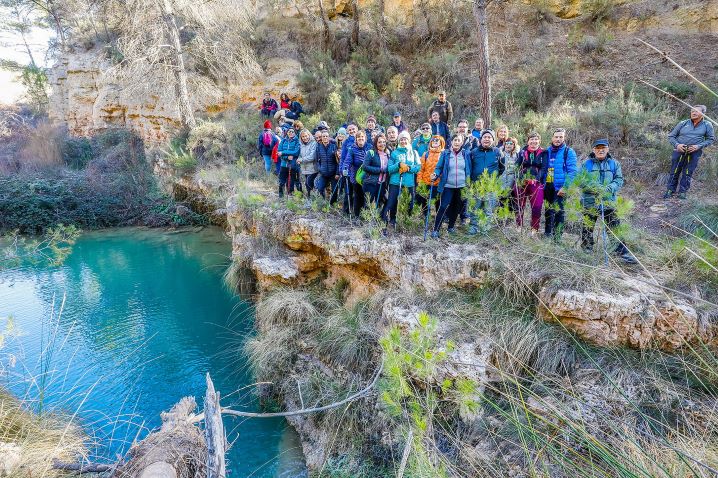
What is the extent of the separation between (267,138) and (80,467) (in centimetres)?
668

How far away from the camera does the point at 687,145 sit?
5.12m

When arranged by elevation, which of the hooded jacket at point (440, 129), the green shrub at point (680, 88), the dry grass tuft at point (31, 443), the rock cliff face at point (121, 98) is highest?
the rock cliff face at point (121, 98)

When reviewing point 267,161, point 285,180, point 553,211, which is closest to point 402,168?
point 553,211

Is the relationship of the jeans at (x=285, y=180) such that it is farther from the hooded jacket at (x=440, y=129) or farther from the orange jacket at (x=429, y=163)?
the orange jacket at (x=429, y=163)

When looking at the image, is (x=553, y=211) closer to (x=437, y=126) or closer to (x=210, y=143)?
(x=437, y=126)

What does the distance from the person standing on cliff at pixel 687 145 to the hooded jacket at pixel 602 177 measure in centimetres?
223

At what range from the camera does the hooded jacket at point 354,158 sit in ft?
16.5

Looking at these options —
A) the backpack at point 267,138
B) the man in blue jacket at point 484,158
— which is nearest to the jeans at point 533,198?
the man in blue jacket at point 484,158

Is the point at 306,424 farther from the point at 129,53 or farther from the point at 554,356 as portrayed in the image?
the point at 129,53

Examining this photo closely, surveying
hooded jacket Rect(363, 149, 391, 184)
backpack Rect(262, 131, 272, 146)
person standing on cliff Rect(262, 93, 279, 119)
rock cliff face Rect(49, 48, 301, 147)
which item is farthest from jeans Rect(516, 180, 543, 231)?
rock cliff face Rect(49, 48, 301, 147)

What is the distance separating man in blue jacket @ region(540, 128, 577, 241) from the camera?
4.23 metres

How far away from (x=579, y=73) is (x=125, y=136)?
16.8 metres

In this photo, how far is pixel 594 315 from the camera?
11.3ft

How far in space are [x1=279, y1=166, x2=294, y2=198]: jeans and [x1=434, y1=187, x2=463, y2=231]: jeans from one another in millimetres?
3326
